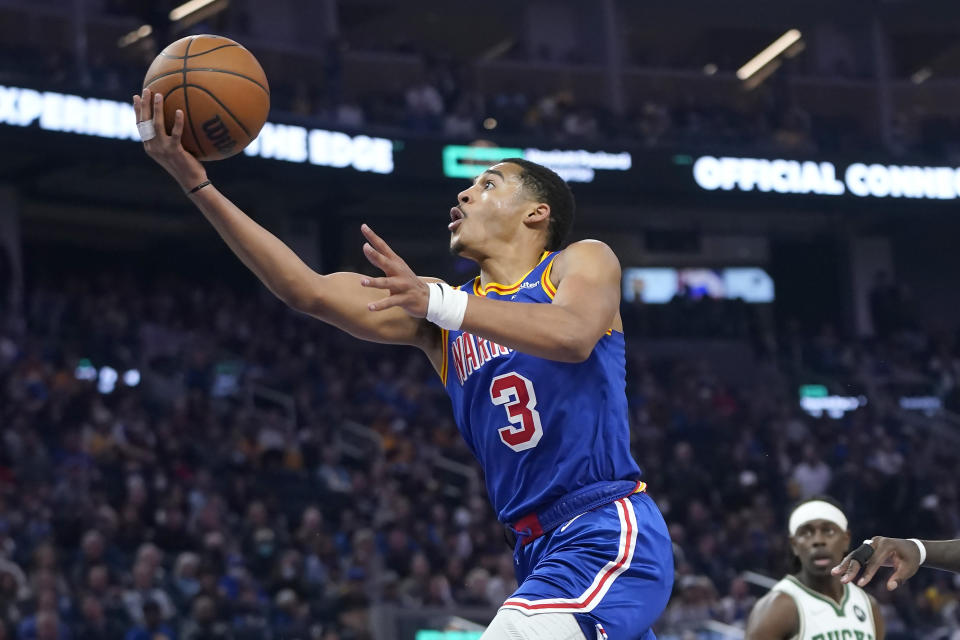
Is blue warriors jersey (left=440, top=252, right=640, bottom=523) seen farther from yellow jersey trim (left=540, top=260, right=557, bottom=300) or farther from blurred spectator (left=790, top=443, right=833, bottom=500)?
blurred spectator (left=790, top=443, right=833, bottom=500)

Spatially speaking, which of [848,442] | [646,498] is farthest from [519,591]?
[848,442]

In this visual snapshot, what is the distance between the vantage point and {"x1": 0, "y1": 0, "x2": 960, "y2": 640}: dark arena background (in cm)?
1229

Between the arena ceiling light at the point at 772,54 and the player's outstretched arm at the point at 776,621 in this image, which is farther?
the arena ceiling light at the point at 772,54

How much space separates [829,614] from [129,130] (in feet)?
43.5

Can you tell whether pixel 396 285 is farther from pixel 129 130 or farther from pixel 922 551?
pixel 129 130

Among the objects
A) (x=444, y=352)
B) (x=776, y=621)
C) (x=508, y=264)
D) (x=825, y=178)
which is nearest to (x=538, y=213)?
(x=508, y=264)

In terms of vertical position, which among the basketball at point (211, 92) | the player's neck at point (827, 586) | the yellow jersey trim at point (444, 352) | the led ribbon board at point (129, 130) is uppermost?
the led ribbon board at point (129, 130)

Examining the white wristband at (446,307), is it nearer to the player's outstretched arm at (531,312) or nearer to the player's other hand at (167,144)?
the player's outstretched arm at (531,312)

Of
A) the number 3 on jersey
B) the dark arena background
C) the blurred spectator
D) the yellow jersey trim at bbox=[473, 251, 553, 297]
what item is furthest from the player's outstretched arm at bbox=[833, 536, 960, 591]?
the blurred spectator

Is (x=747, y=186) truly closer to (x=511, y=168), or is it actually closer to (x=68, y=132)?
(x=68, y=132)

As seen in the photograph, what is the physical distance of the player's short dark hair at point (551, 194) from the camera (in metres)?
4.39

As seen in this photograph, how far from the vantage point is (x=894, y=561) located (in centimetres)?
384

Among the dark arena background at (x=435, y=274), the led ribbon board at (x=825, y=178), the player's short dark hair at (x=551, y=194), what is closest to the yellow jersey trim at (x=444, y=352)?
the player's short dark hair at (x=551, y=194)

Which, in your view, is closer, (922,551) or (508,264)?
(922,551)
